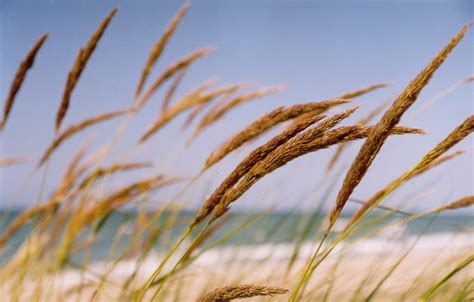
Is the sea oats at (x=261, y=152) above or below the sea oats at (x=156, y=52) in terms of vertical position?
below

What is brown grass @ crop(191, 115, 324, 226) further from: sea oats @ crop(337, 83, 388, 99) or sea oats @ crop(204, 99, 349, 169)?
sea oats @ crop(337, 83, 388, 99)

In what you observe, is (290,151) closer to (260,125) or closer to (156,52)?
(260,125)

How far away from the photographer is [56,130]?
1.52 meters

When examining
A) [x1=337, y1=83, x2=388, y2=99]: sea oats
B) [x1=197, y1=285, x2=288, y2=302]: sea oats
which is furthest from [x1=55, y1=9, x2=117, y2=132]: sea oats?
[x1=197, y1=285, x2=288, y2=302]: sea oats

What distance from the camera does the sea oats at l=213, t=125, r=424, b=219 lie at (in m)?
0.77

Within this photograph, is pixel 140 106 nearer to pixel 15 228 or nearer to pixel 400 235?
pixel 15 228

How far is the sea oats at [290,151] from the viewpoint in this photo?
77cm

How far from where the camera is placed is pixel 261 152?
2.60 ft

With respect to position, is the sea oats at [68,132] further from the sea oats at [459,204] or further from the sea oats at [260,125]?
the sea oats at [459,204]

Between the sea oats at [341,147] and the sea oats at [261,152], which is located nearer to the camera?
the sea oats at [261,152]

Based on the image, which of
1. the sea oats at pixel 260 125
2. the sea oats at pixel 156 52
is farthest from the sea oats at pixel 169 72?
the sea oats at pixel 260 125

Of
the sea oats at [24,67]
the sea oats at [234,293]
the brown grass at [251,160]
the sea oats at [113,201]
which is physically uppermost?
the sea oats at [24,67]

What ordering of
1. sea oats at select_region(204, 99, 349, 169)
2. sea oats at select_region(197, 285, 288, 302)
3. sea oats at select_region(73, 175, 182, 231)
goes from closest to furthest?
sea oats at select_region(197, 285, 288, 302) → sea oats at select_region(204, 99, 349, 169) → sea oats at select_region(73, 175, 182, 231)

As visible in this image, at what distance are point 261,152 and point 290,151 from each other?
47 mm
